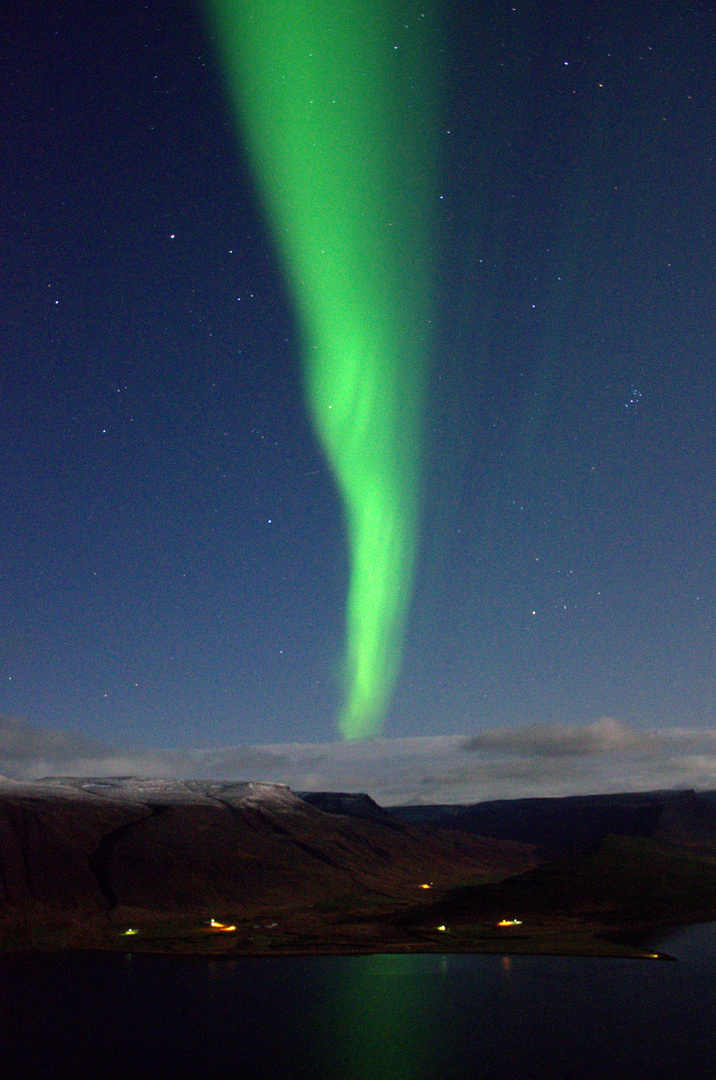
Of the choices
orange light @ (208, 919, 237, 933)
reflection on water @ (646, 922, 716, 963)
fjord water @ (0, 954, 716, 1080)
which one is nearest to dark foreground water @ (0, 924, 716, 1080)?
fjord water @ (0, 954, 716, 1080)

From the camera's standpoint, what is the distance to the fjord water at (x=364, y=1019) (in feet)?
254

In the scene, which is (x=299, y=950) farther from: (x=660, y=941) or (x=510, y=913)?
(x=660, y=941)

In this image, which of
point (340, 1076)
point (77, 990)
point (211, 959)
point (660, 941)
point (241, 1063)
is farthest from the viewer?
point (660, 941)

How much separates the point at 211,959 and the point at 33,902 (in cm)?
7323

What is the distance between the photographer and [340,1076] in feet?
243

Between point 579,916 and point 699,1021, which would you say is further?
point 579,916

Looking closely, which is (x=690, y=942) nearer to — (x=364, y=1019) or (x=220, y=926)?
(x=364, y=1019)

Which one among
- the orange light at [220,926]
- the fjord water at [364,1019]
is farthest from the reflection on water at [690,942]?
the orange light at [220,926]

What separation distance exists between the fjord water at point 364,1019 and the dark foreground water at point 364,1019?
0.28 m

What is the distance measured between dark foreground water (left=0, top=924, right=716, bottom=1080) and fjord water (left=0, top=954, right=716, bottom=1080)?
0.28 m

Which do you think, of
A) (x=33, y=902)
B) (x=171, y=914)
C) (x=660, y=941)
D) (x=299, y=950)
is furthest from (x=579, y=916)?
(x=33, y=902)

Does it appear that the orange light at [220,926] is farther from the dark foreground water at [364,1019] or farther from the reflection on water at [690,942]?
the reflection on water at [690,942]

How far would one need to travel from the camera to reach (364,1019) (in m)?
94.9

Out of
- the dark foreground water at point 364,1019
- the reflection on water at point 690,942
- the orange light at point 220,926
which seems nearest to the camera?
the dark foreground water at point 364,1019
